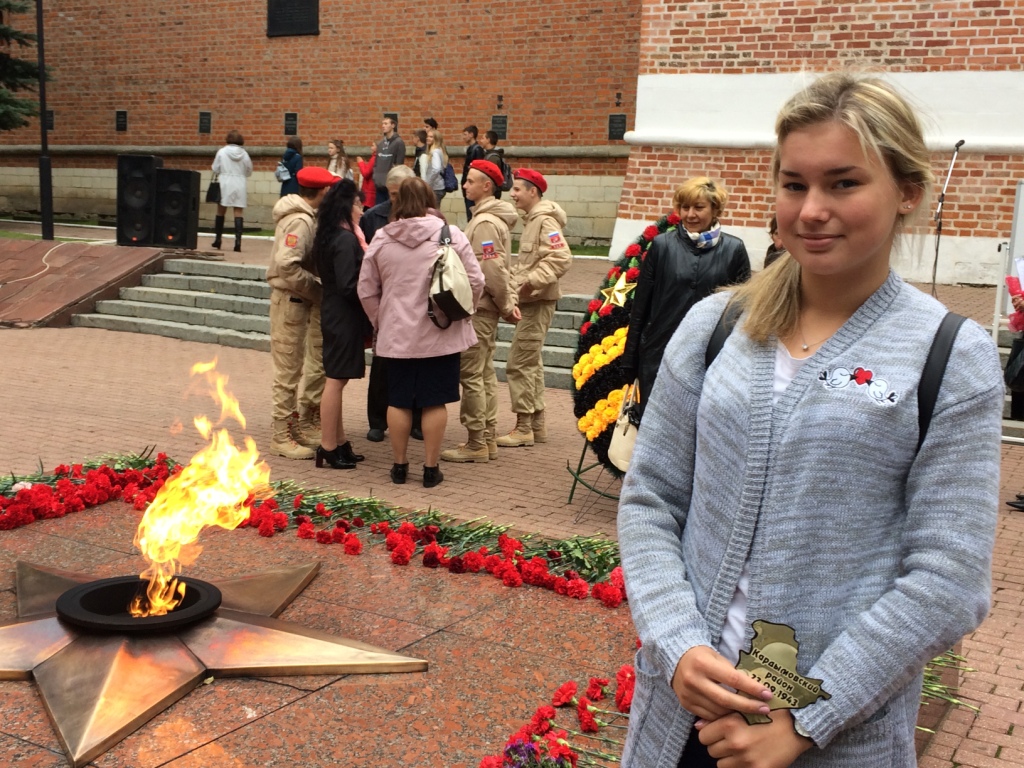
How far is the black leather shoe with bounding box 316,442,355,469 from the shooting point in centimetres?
816

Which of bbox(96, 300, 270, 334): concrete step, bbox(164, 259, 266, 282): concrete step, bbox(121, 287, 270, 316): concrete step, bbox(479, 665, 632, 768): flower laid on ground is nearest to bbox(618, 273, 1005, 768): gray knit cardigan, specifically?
bbox(479, 665, 632, 768): flower laid on ground

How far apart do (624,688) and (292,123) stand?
69.6 feet

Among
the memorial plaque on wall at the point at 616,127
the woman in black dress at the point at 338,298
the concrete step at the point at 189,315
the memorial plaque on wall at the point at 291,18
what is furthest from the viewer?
the memorial plaque on wall at the point at 291,18

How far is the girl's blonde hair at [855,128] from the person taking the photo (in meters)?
1.76

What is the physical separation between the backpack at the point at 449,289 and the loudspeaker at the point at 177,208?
11.0 meters

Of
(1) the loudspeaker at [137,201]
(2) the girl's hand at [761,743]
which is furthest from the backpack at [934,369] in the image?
(1) the loudspeaker at [137,201]

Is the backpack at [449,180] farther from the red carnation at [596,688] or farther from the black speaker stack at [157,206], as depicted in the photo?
the red carnation at [596,688]

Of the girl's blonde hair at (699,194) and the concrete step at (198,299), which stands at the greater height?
the girl's blonde hair at (699,194)

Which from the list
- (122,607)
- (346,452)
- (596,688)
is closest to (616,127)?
(346,452)

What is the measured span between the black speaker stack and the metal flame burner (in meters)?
13.5

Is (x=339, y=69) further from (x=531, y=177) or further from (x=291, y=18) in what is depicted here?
(x=531, y=177)

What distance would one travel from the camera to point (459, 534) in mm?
6156

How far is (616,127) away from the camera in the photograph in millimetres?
20281

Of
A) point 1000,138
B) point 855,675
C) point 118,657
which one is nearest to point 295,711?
point 118,657
